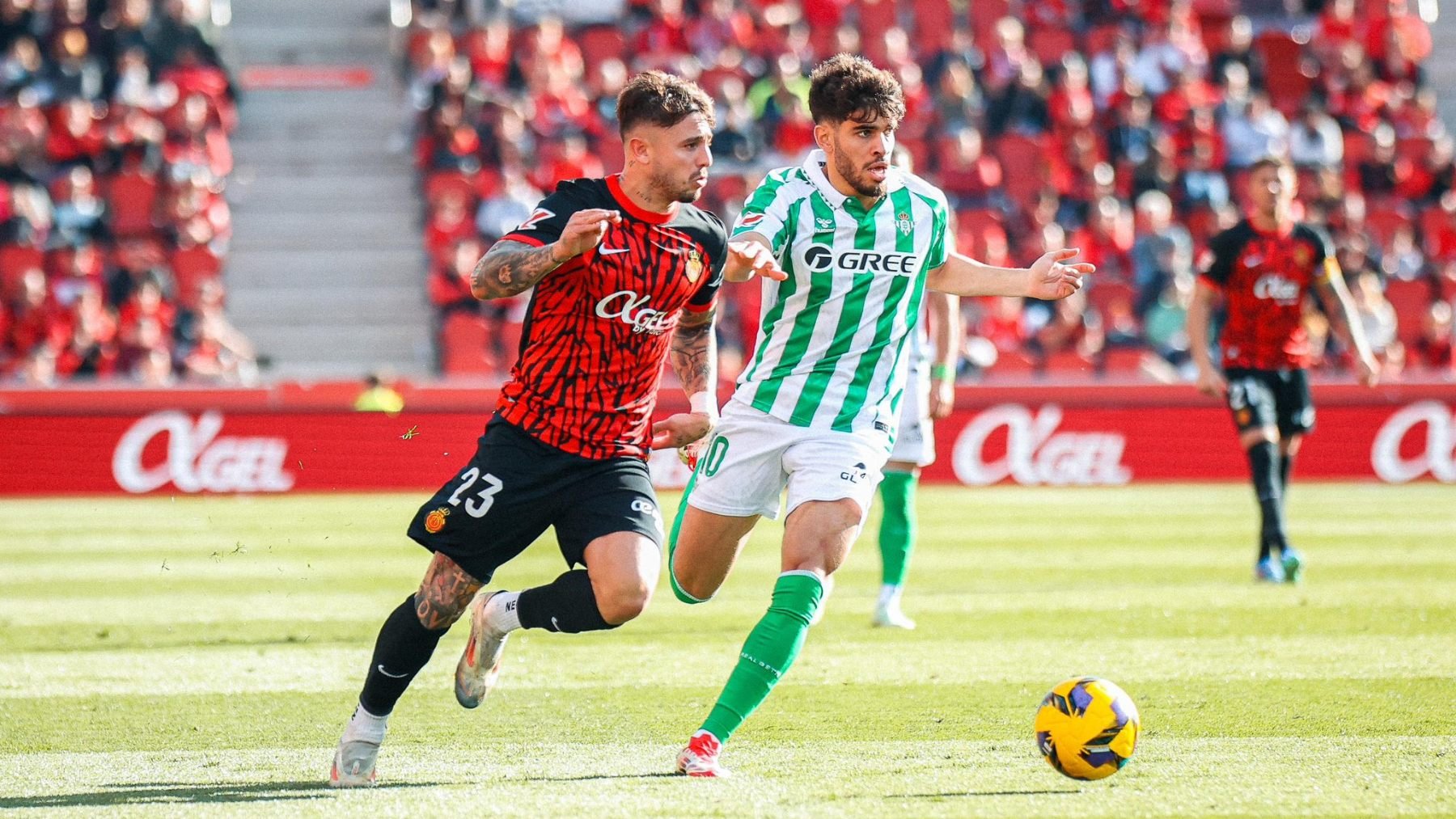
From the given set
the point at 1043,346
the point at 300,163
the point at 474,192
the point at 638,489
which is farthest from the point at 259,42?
the point at 638,489

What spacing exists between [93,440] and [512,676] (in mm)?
10275

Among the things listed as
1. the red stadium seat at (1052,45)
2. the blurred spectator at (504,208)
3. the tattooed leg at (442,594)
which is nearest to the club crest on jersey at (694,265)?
the tattooed leg at (442,594)

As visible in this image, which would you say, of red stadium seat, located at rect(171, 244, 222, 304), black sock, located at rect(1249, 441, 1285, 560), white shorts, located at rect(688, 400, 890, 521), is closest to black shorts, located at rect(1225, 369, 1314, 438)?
black sock, located at rect(1249, 441, 1285, 560)

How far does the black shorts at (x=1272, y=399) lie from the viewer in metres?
10.6

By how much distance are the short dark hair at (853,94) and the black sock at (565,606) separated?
67.7 inches

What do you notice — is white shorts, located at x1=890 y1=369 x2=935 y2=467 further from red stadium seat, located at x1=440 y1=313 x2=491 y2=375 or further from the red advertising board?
red stadium seat, located at x1=440 y1=313 x2=491 y2=375

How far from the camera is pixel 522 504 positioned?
18.2ft

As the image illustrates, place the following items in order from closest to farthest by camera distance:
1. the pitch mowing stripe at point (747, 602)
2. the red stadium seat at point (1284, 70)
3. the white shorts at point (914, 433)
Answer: the white shorts at point (914, 433) < the pitch mowing stripe at point (747, 602) < the red stadium seat at point (1284, 70)

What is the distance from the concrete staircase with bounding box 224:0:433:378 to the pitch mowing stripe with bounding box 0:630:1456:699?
479 inches

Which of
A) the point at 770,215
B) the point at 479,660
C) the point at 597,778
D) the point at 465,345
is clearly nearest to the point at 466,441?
the point at 465,345

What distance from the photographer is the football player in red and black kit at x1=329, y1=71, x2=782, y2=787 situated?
5500 mm

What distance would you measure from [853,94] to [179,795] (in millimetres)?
3019

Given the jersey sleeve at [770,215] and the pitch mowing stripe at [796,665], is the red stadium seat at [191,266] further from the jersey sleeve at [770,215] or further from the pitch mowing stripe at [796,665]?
the jersey sleeve at [770,215]

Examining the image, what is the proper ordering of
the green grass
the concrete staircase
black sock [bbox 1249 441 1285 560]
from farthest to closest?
the concrete staircase, black sock [bbox 1249 441 1285 560], the green grass
